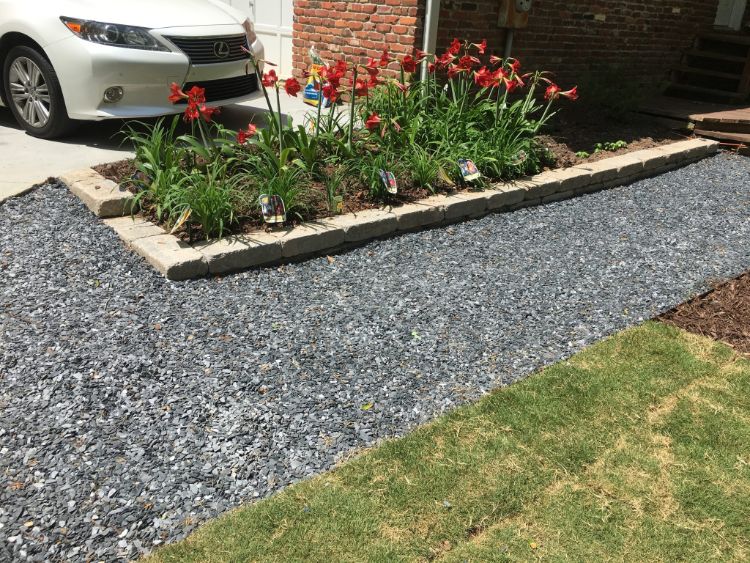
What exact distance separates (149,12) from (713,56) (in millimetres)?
8175

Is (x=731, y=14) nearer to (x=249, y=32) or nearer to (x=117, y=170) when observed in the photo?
(x=249, y=32)

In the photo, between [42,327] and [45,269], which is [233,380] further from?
[45,269]

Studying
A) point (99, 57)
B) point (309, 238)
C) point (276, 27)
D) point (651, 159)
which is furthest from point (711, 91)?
point (99, 57)

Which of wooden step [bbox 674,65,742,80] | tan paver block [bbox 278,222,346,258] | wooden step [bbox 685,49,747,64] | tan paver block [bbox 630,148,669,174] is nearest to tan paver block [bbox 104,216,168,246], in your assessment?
tan paver block [bbox 278,222,346,258]

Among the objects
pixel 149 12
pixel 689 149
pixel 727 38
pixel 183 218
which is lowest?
pixel 689 149

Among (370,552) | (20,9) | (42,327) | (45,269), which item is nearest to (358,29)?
(20,9)

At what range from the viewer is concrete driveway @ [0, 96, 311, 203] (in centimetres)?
462

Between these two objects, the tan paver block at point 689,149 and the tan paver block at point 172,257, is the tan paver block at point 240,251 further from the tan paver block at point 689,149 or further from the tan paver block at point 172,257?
the tan paver block at point 689,149

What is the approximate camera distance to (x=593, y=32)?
27.8 ft

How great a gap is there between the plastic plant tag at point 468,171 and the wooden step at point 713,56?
6.57m

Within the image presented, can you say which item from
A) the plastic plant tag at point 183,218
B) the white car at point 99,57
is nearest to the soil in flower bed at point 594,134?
the white car at point 99,57

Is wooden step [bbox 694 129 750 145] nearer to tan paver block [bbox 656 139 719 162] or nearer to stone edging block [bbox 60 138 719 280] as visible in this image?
tan paver block [bbox 656 139 719 162]

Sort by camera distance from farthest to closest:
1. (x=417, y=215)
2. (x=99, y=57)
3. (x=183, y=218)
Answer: (x=99, y=57) < (x=417, y=215) < (x=183, y=218)

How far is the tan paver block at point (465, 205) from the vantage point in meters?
4.79
